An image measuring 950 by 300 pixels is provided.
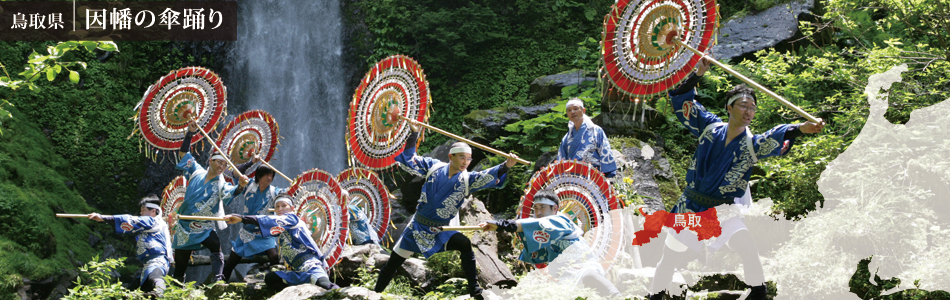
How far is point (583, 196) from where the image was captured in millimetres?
6570

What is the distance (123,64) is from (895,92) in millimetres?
15968

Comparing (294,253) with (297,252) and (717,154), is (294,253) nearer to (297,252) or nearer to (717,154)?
(297,252)

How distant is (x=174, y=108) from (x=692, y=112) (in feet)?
23.0

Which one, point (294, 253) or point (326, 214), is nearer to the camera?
point (294, 253)

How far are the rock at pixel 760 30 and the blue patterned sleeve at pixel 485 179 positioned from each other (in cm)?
605

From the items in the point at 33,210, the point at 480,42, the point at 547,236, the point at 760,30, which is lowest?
the point at 33,210

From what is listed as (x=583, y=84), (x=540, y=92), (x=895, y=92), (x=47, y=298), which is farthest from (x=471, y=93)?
(x=895, y=92)

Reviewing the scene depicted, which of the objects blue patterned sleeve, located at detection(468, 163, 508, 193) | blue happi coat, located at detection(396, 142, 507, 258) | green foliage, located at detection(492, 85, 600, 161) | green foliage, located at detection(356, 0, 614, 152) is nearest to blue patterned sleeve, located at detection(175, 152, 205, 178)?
blue happi coat, located at detection(396, 142, 507, 258)

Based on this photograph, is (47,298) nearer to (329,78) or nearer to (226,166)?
(226,166)

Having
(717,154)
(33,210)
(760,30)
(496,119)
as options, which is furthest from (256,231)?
(760,30)

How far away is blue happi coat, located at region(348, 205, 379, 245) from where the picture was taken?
30.1ft

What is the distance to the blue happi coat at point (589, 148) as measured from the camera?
7035 mm

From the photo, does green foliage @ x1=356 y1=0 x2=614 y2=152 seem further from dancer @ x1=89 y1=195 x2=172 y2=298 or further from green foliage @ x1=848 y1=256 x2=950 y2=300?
green foliage @ x1=848 y1=256 x2=950 y2=300

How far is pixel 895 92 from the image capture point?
6.94m
